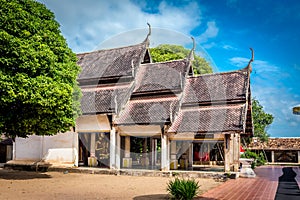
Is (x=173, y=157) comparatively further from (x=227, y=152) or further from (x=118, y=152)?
(x=227, y=152)

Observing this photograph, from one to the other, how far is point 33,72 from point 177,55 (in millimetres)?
22264

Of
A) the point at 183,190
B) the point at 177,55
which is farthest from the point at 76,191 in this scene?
the point at 177,55

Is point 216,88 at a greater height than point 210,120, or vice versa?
point 216,88

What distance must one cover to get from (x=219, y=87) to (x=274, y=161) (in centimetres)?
2481

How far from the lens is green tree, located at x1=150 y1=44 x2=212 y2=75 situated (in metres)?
31.7

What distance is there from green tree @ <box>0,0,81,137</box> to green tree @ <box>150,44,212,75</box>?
1682 centimetres

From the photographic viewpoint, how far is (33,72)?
1348 cm

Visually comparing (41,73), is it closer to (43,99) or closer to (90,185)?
(43,99)

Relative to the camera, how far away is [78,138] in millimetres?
20000

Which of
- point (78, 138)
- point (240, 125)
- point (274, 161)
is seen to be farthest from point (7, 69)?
point (274, 161)

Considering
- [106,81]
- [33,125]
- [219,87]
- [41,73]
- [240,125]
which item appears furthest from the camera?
[106,81]

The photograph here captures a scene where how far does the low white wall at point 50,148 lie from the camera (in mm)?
19797

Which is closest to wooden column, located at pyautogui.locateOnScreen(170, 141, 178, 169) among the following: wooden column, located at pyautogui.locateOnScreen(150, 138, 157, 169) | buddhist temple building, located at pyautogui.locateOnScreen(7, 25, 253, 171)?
buddhist temple building, located at pyautogui.locateOnScreen(7, 25, 253, 171)

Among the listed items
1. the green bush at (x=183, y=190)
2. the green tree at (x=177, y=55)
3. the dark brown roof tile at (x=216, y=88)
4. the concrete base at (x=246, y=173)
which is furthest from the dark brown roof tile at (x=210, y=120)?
the green tree at (x=177, y=55)
